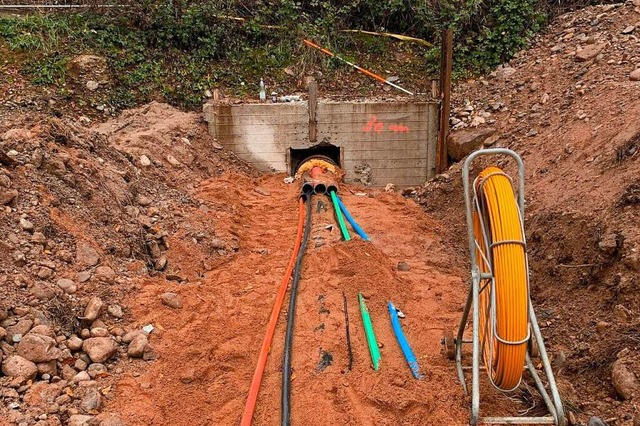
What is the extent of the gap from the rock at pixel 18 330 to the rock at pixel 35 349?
9cm

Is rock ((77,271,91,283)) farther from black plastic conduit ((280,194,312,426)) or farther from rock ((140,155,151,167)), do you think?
rock ((140,155,151,167))

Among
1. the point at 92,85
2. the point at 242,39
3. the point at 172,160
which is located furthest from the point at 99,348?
the point at 242,39

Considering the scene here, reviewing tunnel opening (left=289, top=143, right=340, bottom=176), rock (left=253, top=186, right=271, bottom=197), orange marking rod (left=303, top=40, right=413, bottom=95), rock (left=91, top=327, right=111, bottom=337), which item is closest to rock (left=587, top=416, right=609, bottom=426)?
rock (left=91, top=327, right=111, bottom=337)

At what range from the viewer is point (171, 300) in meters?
4.96

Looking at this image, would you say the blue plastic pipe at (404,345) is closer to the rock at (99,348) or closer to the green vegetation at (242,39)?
the rock at (99,348)

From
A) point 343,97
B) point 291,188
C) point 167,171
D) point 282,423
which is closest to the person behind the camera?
point 282,423

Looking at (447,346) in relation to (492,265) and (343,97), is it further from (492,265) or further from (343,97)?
(343,97)

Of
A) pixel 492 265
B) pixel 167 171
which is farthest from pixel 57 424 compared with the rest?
pixel 167 171

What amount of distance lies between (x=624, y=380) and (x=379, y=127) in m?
7.71

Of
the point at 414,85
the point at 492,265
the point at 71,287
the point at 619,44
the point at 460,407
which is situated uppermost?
the point at 619,44

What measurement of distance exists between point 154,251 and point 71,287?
4.66 ft

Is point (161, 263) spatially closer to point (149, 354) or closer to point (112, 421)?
point (149, 354)

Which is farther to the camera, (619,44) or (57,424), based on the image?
(619,44)

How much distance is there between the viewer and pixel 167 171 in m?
8.34
